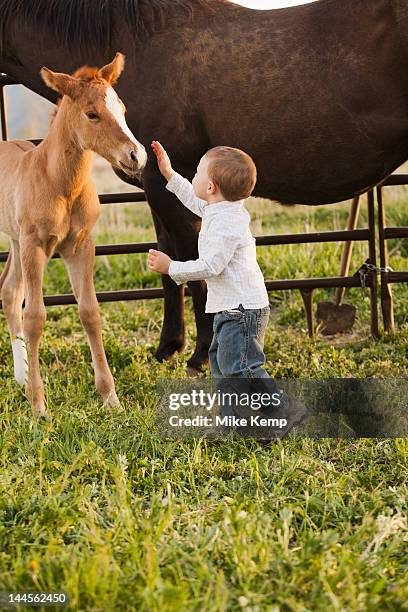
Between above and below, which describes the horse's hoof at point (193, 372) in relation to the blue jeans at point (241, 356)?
below

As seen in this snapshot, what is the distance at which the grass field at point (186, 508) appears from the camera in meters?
2.20

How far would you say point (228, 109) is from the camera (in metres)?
4.44

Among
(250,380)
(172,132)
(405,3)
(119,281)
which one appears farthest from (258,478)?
(119,281)

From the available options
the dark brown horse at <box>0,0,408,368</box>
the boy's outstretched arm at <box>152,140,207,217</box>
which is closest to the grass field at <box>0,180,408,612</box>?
the boy's outstretched arm at <box>152,140,207,217</box>

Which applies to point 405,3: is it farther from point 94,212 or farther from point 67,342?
point 67,342

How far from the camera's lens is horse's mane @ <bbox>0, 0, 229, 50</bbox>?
4551mm

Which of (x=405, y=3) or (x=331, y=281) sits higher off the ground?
(x=405, y=3)

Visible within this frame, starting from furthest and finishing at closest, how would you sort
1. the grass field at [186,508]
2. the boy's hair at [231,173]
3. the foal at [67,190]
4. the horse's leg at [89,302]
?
the horse's leg at [89,302]
the foal at [67,190]
the boy's hair at [231,173]
the grass field at [186,508]

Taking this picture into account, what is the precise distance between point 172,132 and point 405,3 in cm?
138

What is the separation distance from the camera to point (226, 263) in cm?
324

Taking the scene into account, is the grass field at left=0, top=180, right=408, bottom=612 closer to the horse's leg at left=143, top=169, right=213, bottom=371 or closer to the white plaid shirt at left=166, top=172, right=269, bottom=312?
the horse's leg at left=143, top=169, right=213, bottom=371

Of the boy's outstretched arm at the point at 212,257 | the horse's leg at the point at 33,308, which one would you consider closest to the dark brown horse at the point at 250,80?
the horse's leg at the point at 33,308

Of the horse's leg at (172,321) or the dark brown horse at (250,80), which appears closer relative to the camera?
the dark brown horse at (250,80)

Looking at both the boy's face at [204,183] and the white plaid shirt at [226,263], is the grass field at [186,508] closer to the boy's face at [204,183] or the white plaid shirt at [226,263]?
the white plaid shirt at [226,263]
